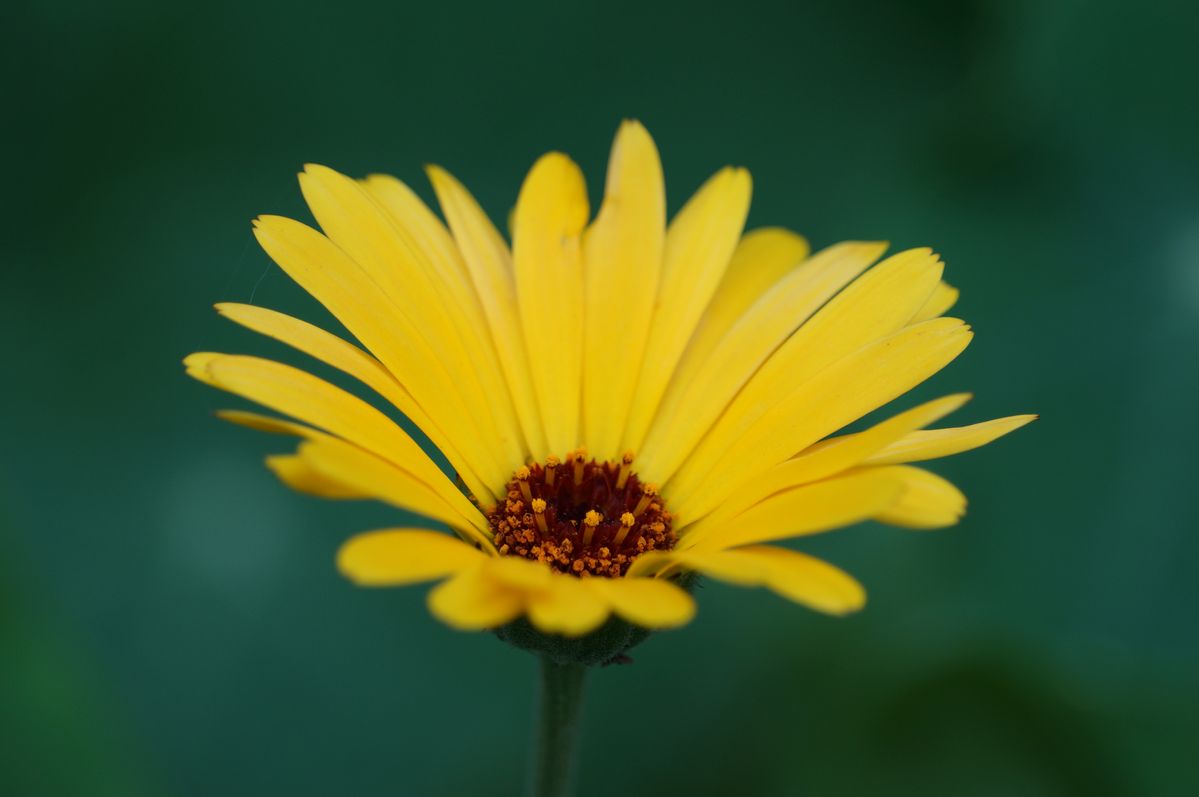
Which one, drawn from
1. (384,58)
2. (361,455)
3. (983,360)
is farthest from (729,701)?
(384,58)

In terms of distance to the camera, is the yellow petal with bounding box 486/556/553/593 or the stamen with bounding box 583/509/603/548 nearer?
the yellow petal with bounding box 486/556/553/593

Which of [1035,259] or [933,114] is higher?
[933,114]

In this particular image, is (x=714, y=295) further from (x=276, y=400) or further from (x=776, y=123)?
(x=776, y=123)

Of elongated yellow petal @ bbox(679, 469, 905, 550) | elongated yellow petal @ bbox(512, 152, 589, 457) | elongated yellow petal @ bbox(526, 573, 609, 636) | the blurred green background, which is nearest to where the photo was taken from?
elongated yellow petal @ bbox(526, 573, 609, 636)

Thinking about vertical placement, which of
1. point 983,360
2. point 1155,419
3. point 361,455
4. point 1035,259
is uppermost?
point 1035,259

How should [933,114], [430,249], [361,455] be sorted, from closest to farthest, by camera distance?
[361,455] → [430,249] → [933,114]

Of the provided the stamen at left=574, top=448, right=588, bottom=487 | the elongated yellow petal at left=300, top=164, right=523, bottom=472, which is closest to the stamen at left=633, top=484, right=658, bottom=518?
the stamen at left=574, top=448, right=588, bottom=487

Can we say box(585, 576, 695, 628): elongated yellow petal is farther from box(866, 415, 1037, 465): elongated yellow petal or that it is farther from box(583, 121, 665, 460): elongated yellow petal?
box(583, 121, 665, 460): elongated yellow petal
